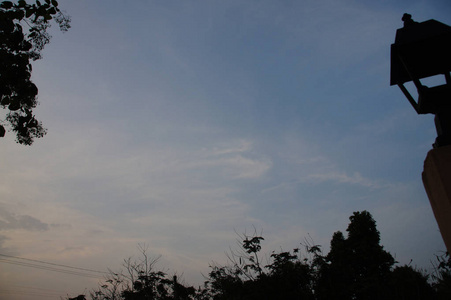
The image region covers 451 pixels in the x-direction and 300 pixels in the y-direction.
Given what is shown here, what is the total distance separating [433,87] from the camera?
296 centimetres

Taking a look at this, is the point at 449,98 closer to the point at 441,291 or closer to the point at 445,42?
the point at 445,42

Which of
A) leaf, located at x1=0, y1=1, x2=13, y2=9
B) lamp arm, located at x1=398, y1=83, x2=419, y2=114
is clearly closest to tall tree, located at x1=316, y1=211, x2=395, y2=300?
lamp arm, located at x1=398, y1=83, x2=419, y2=114

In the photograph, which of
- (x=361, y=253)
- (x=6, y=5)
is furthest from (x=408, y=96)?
(x=361, y=253)

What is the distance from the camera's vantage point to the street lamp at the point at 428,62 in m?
2.87

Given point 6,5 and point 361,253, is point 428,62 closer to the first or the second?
point 6,5

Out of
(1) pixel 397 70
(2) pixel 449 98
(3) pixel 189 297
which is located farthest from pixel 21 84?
(3) pixel 189 297

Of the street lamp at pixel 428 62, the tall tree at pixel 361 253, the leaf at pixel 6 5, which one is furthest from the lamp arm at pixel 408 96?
the tall tree at pixel 361 253

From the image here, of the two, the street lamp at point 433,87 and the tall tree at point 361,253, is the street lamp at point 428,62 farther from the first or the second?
the tall tree at point 361,253

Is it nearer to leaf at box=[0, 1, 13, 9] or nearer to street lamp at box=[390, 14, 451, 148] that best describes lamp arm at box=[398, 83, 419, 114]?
street lamp at box=[390, 14, 451, 148]

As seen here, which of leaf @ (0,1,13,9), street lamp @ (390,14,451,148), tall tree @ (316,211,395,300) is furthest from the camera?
tall tree @ (316,211,395,300)

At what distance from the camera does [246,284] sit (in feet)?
33.2

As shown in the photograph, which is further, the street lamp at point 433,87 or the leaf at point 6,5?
the leaf at point 6,5

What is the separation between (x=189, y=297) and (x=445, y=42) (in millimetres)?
15054

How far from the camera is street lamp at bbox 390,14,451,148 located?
2.87 m
